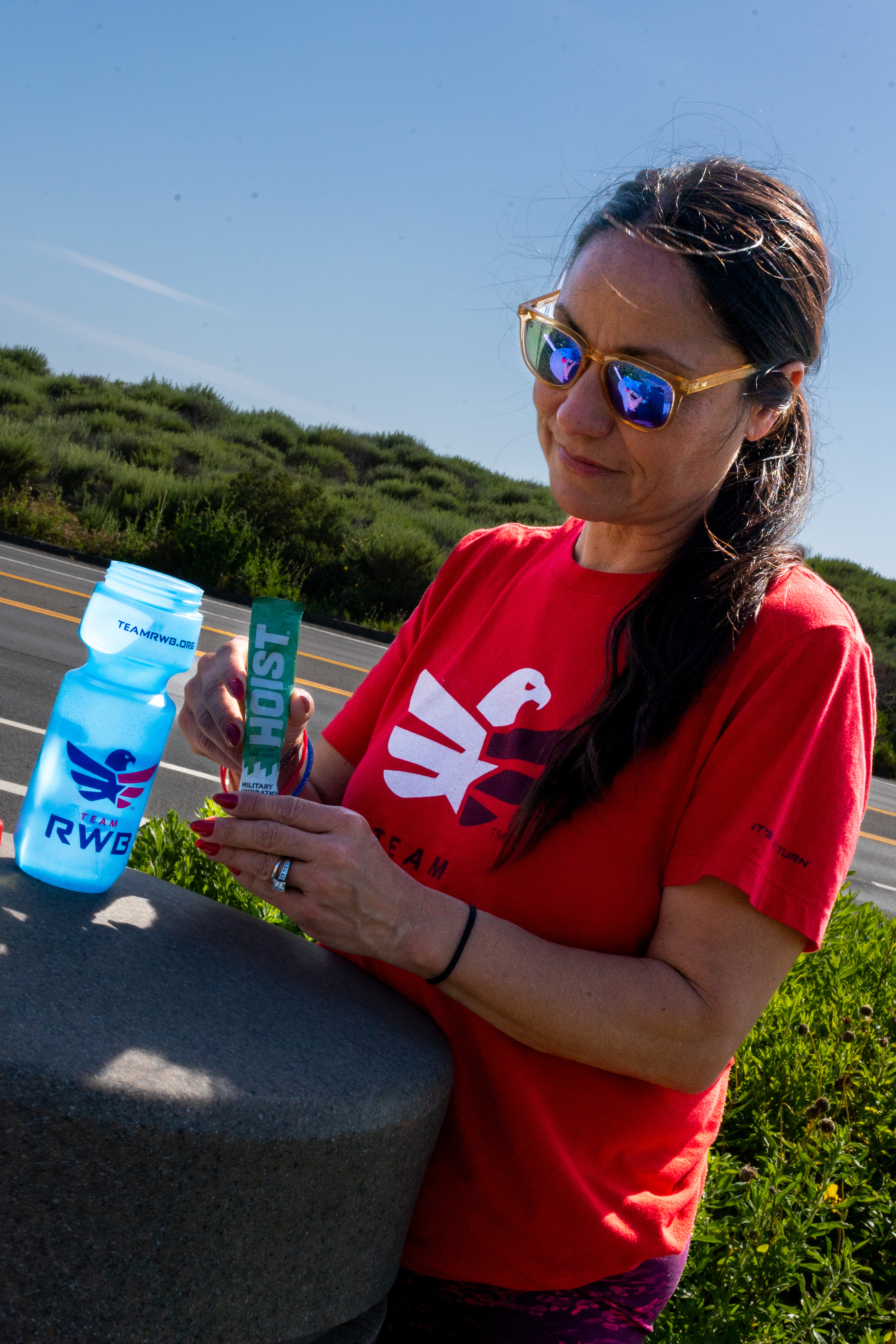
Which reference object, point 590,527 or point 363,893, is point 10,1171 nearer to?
point 363,893

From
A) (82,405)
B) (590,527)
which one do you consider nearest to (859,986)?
(590,527)

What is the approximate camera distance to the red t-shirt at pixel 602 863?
3.77 feet

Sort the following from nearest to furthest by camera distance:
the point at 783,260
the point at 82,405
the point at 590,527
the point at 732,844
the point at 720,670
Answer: the point at 732,844 < the point at 720,670 < the point at 783,260 < the point at 590,527 < the point at 82,405

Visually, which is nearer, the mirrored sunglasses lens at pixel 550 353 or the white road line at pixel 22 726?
the mirrored sunglasses lens at pixel 550 353

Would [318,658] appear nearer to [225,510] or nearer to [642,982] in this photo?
[225,510]

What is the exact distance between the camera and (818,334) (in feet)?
4.80

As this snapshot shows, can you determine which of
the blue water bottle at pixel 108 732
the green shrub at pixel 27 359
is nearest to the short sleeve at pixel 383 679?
the blue water bottle at pixel 108 732

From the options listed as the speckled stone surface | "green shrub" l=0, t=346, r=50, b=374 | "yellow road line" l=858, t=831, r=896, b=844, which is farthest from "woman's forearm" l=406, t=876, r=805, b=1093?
"green shrub" l=0, t=346, r=50, b=374

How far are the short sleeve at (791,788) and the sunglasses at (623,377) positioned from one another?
373mm

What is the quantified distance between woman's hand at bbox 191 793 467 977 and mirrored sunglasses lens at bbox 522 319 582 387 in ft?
2.36

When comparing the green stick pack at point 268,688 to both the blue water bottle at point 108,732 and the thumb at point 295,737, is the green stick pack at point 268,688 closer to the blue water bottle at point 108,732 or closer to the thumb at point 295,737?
the blue water bottle at point 108,732

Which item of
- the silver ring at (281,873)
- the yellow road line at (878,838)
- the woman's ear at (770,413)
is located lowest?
the yellow road line at (878,838)

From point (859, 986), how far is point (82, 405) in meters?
28.2

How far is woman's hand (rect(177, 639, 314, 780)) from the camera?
60.0 inches
